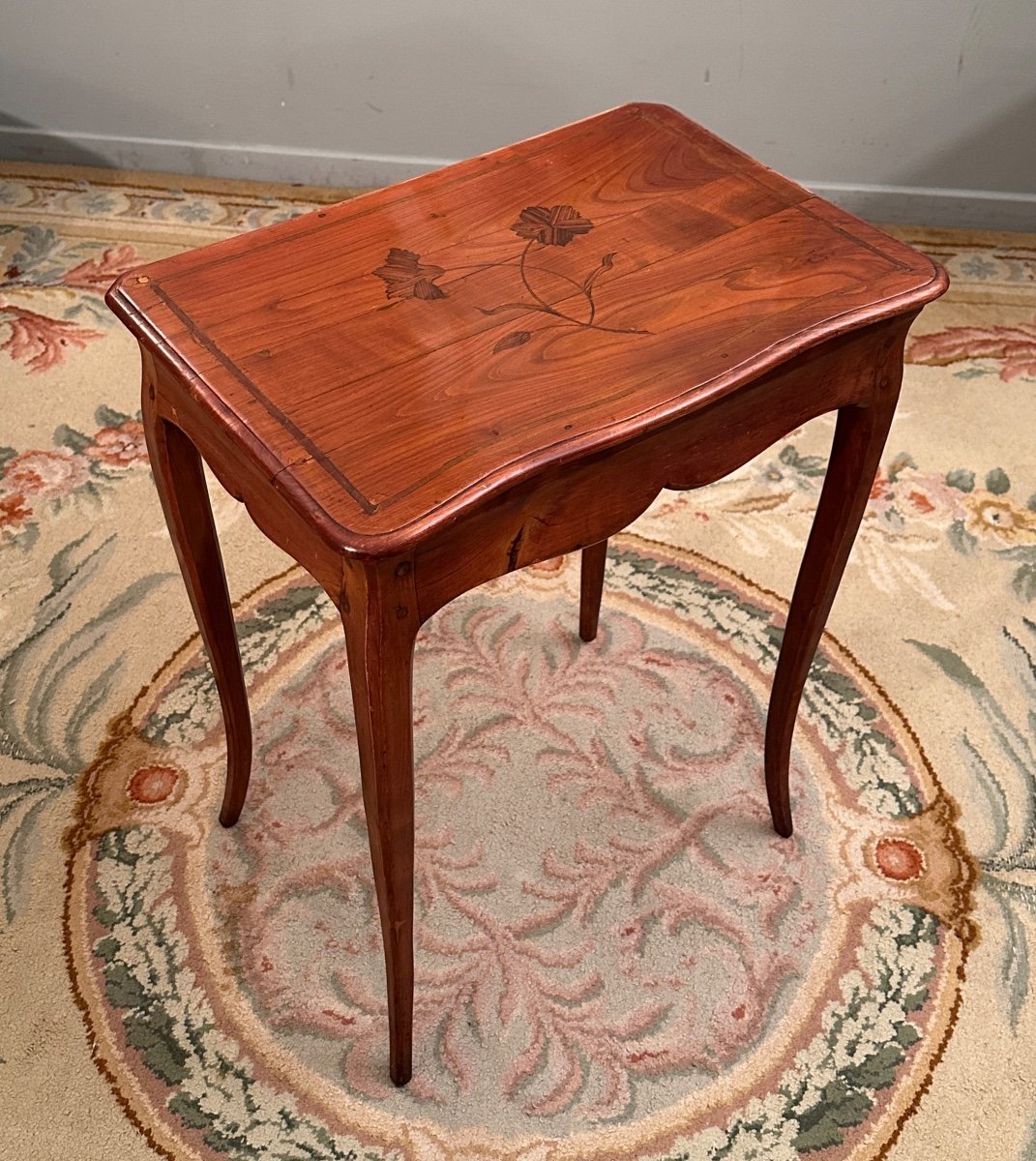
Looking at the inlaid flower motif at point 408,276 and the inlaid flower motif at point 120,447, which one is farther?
the inlaid flower motif at point 120,447

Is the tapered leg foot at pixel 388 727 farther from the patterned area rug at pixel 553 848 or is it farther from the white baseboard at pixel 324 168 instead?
the white baseboard at pixel 324 168

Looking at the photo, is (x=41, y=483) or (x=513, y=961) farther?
(x=41, y=483)

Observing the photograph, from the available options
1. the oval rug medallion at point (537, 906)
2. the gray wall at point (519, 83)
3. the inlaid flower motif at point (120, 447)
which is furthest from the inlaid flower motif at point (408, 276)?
the gray wall at point (519, 83)

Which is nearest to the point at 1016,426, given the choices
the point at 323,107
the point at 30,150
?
the point at 323,107

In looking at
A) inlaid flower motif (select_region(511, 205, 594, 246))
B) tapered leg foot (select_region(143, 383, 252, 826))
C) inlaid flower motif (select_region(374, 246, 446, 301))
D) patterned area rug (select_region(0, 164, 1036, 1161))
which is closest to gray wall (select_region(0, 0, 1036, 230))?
patterned area rug (select_region(0, 164, 1036, 1161))

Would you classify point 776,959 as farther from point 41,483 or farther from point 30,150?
point 30,150

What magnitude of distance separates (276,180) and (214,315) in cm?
189

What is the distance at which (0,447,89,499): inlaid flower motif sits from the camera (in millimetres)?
2213

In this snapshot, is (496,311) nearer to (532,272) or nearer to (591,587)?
(532,272)

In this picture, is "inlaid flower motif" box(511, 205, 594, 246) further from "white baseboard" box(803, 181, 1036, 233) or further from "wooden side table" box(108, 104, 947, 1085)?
"white baseboard" box(803, 181, 1036, 233)

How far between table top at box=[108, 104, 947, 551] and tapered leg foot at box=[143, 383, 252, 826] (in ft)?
0.47

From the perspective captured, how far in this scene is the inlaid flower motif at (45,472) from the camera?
7.26 feet

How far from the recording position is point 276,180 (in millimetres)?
2975

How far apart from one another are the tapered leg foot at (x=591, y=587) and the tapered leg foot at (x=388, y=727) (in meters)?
0.68
